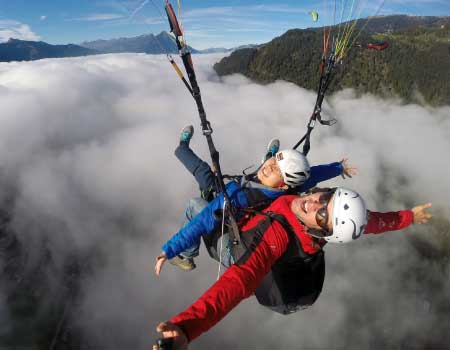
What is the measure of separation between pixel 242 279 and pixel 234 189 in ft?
5.08

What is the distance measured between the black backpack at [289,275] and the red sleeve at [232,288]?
9 cm

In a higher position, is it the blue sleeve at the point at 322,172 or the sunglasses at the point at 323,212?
the sunglasses at the point at 323,212

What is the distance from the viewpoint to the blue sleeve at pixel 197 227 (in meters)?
3.21

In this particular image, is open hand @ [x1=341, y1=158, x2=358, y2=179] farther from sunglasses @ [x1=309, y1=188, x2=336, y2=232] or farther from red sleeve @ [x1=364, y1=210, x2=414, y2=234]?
sunglasses @ [x1=309, y1=188, x2=336, y2=232]

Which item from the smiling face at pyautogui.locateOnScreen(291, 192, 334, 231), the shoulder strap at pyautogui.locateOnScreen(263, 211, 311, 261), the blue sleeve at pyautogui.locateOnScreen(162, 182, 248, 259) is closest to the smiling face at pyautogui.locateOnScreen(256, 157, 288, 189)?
the blue sleeve at pyautogui.locateOnScreen(162, 182, 248, 259)

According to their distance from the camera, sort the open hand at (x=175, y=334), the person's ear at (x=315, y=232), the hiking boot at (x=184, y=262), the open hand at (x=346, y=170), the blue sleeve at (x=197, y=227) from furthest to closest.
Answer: the open hand at (x=346, y=170)
the hiking boot at (x=184, y=262)
the blue sleeve at (x=197, y=227)
the person's ear at (x=315, y=232)
the open hand at (x=175, y=334)

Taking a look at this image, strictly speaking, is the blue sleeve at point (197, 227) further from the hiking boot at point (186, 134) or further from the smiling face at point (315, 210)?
the hiking boot at point (186, 134)

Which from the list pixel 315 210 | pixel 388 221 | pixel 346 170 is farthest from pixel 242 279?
pixel 346 170

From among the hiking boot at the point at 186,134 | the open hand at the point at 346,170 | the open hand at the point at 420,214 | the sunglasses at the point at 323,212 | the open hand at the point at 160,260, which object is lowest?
the open hand at the point at 160,260

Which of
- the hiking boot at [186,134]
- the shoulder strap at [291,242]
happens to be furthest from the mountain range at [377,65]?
the shoulder strap at [291,242]

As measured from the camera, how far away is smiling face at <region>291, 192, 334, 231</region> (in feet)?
8.48

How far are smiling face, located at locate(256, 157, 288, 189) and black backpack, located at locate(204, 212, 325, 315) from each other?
98 centimetres

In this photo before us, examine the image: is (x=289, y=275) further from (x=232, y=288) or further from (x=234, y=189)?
(x=234, y=189)

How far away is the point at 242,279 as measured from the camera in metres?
2.10
